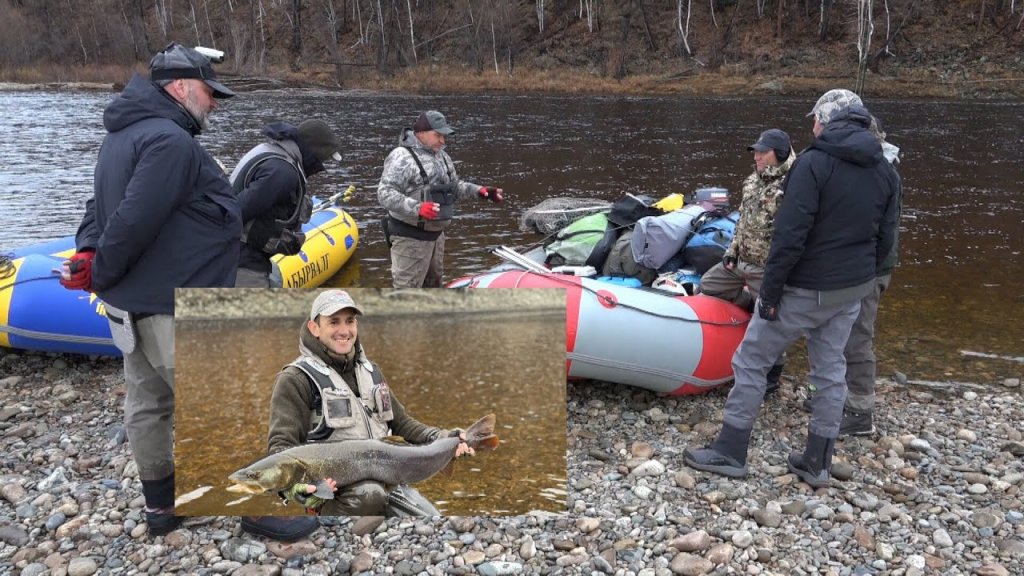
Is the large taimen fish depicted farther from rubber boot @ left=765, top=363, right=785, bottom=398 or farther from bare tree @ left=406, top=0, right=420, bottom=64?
bare tree @ left=406, top=0, right=420, bottom=64

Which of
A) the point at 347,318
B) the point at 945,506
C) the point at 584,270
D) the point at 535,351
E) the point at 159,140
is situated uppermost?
the point at 159,140

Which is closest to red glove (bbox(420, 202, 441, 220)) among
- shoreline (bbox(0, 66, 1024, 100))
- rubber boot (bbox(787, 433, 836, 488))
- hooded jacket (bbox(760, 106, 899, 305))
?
hooded jacket (bbox(760, 106, 899, 305))

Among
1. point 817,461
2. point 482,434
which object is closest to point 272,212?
point 482,434

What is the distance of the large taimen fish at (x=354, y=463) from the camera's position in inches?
103

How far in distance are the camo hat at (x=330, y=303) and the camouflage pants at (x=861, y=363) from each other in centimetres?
365

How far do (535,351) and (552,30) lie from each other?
46.2m

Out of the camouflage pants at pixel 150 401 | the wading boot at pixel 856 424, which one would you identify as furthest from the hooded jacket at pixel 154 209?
the wading boot at pixel 856 424

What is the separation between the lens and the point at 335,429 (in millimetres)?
2678

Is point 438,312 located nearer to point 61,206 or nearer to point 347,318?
point 347,318

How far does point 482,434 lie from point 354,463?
44 centimetres

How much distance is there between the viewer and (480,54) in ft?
144

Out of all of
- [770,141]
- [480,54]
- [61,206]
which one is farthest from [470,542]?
[480,54]

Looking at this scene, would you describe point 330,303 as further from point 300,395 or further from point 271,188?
point 271,188

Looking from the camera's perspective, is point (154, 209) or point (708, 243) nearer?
point (154, 209)
